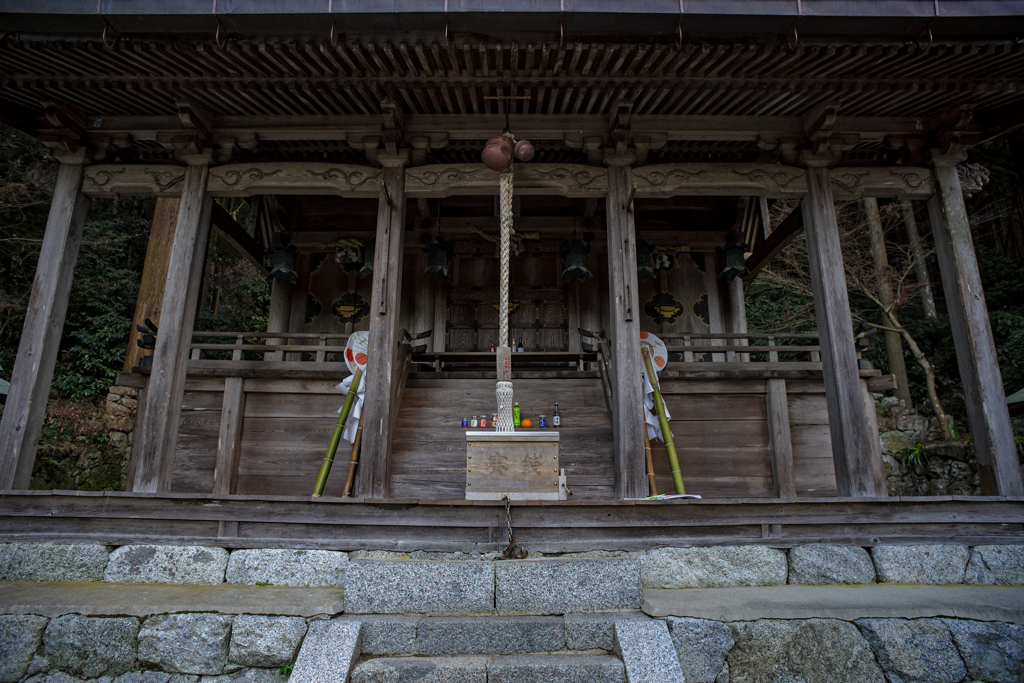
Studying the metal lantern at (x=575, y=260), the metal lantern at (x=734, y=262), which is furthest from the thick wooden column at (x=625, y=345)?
the metal lantern at (x=734, y=262)

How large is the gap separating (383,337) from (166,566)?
267cm

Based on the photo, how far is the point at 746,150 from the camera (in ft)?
22.7

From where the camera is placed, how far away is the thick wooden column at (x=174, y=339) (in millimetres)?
5426

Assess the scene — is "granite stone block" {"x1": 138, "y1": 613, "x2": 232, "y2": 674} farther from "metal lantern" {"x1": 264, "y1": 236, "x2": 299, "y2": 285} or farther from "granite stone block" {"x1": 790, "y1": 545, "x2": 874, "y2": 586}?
"metal lantern" {"x1": 264, "y1": 236, "x2": 299, "y2": 285}

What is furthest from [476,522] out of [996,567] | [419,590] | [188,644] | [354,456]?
[996,567]

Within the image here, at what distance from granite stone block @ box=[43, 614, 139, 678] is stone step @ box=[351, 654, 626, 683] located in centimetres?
167

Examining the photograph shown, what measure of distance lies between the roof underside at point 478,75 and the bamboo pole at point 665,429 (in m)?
2.63

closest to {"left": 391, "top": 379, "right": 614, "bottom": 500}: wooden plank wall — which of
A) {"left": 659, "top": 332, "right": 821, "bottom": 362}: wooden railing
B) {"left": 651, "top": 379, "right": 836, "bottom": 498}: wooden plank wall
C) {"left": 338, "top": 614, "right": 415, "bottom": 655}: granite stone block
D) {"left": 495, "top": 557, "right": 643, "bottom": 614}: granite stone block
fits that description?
{"left": 651, "top": 379, "right": 836, "bottom": 498}: wooden plank wall

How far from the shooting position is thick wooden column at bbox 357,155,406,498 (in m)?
5.50

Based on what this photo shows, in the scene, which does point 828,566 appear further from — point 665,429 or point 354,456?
point 354,456

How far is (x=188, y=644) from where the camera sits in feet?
12.1

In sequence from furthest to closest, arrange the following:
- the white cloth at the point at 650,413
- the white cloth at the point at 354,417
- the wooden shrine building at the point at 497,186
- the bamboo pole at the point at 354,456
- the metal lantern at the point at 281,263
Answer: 1. the metal lantern at the point at 281,263
2. the white cloth at the point at 354,417
3. the white cloth at the point at 650,413
4. the bamboo pole at the point at 354,456
5. the wooden shrine building at the point at 497,186

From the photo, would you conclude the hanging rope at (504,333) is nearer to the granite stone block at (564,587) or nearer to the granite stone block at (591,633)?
the granite stone block at (564,587)

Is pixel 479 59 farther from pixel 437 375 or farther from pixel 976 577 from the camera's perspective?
pixel 976 577
